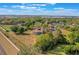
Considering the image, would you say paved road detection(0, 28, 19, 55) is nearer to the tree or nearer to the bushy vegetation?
the bushy vegetation

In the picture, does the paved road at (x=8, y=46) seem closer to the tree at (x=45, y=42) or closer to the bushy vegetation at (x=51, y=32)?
the bushy vegetation at (x=51, y=32)

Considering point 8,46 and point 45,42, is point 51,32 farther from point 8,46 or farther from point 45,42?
point 8,46

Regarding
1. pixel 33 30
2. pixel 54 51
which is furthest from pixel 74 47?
pixel 33 30

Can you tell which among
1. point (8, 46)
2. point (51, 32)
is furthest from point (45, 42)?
point (8, 46)

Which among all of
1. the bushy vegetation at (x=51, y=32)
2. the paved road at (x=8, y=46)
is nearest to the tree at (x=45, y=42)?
the bushy vegetation at (x=51, y=32)

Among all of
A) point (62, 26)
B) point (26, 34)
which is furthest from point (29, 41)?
point (62, 26)

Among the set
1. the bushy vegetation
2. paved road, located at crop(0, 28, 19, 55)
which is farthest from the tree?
paved road, located at crop(0, 28, 19, 55)

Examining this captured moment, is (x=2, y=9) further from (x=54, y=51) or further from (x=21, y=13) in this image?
(x=54, y=51)
